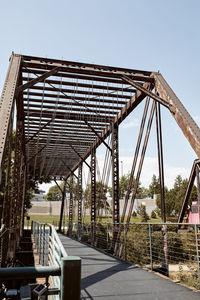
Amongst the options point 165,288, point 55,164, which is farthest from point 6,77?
point 55,164

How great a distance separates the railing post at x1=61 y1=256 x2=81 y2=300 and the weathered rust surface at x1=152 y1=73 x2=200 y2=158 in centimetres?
529

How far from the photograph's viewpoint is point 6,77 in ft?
25.3

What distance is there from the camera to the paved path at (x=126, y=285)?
15.2 ft

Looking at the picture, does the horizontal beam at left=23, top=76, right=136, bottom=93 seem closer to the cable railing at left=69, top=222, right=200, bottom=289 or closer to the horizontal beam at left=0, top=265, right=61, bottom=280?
the cable railing at left=69, top=222, right=200, bottom=289

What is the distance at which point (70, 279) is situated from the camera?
189cm

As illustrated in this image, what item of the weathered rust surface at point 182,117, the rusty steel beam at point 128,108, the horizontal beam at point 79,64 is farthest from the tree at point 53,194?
the weathered rust surface at point 182,117

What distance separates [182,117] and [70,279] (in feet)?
20.8

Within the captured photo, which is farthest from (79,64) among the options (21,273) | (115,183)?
(21,273)

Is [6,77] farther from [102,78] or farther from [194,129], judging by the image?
[194,129]

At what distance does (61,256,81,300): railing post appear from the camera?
186 cm

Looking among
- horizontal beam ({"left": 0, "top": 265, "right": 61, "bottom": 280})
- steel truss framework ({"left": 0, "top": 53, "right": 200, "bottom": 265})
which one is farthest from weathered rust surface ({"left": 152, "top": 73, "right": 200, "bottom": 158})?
horizontal beam ({"left": 0, "top": 265, "right": 61, "bottom": 280})

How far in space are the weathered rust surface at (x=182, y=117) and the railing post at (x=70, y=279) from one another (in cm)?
529

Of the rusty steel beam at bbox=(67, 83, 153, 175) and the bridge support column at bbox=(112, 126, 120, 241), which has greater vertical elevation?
the rusty steel beam at bbox=(67, 83, 153, 175)

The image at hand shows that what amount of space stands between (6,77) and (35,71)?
2.05m
